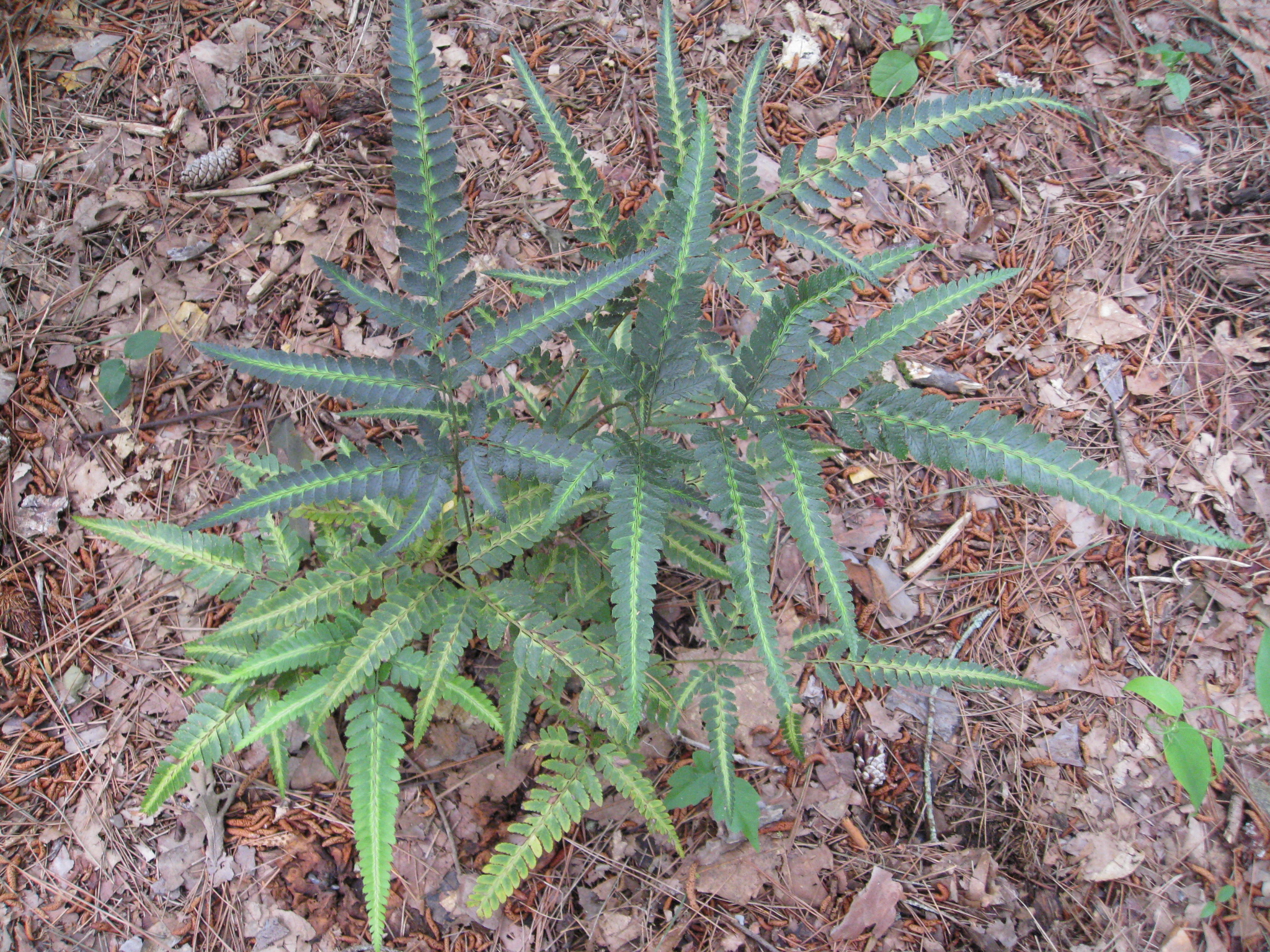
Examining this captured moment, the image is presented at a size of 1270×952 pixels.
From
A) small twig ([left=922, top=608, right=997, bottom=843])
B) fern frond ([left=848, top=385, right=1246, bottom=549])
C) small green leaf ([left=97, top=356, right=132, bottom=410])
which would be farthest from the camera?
small green leaf ([left=97, top=356, right=132, bottom=410])

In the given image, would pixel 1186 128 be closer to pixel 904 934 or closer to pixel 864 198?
pixel 864 198

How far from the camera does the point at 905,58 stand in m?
3.63

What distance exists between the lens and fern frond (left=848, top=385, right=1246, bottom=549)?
152 centimetres

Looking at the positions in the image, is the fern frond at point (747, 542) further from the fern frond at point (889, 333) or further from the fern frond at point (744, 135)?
the fern frond at point (744, 135)

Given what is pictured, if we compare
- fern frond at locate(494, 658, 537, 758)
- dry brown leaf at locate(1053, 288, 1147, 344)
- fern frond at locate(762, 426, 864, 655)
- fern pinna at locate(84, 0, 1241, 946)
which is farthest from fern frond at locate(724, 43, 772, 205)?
dry brown leaf at locate(1053, 288, 1147, 344)

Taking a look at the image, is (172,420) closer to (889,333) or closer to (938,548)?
(889,333)

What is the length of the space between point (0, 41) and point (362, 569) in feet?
11.0

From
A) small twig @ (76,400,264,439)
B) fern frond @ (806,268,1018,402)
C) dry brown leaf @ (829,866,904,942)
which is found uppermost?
fern frond @ (806,268,1018,402)

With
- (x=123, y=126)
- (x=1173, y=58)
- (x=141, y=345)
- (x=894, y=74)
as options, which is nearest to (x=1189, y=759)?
(x=894, y=74)

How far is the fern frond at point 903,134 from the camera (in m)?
2.00

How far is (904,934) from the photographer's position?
266 centimetres

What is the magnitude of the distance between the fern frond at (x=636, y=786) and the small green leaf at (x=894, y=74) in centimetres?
330

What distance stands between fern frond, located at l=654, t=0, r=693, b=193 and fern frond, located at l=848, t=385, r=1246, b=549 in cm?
90

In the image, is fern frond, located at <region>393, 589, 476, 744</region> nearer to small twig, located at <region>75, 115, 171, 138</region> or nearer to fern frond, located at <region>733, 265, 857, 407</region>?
fern frond, located at <region>733, 265, 857, 407</region>
